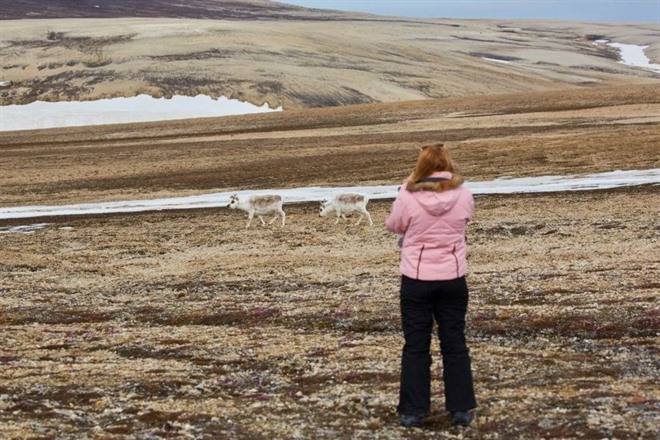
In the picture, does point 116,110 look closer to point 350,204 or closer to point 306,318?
point 350,204

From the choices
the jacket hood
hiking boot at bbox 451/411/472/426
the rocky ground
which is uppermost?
the jacket hood

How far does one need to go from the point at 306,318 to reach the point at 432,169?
21.0 feet

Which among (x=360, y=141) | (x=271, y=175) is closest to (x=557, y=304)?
(x=271, y=175)

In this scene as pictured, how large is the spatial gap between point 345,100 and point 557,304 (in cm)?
8053

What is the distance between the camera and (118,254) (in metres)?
24.2

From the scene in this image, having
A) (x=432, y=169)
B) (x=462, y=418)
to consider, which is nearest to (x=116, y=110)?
(x=432, y=169)

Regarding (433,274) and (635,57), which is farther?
(635,57)

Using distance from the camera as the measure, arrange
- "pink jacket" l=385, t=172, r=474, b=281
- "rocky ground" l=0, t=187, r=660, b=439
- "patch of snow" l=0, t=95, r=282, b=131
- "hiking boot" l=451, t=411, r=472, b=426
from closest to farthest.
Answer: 1. "pink jacket" l=385, t=172, r=474, b=281
2. "hiking boot" l=451, t=411, r=472, b=426
3. "rocky ground" l=0, t=187, r=660, b=439
4. "patch of snow" l=0, t=95, r=282, b=131

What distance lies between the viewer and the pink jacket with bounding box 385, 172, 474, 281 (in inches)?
357

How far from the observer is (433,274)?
9031mm

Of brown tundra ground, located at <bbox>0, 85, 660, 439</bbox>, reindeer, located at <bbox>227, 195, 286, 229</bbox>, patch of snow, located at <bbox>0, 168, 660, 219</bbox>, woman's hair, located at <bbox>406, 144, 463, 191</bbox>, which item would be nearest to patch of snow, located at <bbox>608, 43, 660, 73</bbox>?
patch of snow, located at <bbox>0, 168, 660, 219</bbox>

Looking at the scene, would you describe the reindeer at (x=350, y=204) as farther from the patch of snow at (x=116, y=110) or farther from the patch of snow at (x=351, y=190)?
the patch of snow at (x=116, y=110)

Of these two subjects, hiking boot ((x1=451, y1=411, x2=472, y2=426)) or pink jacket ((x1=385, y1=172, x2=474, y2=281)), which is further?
hiking boot ((x1=451, y1=411, x2=472, y2=426))

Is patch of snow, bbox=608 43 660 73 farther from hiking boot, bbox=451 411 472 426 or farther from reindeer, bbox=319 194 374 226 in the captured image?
hiking boot, bbox=451 411 472 426
